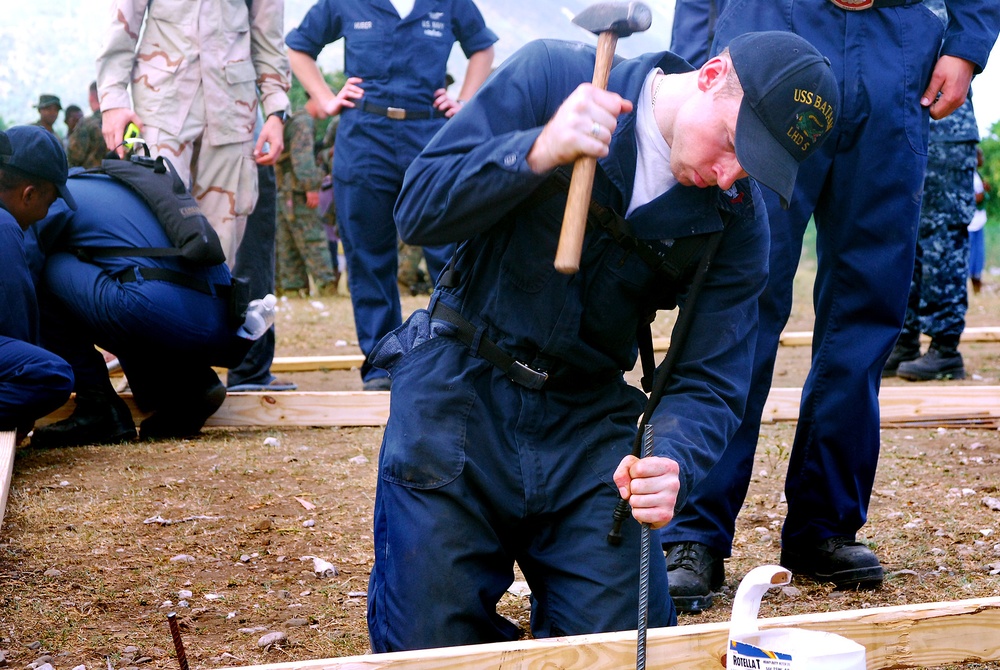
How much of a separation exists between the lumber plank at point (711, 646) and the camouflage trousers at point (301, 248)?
10915mm

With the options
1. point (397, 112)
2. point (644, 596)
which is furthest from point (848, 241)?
point (397, 112)

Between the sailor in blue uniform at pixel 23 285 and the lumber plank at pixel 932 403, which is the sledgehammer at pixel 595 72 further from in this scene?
the lumber plank at pixel 932 403

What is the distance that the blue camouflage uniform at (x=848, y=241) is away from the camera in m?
3.08

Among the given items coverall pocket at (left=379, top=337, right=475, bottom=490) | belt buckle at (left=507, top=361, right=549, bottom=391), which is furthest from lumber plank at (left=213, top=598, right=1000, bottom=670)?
belt buckle at (left=507, top=361, right=549, bottom=391)

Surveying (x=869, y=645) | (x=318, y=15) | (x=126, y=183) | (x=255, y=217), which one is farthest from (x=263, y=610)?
(x=318, y=15)

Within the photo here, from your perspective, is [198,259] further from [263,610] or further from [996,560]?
[996,560]

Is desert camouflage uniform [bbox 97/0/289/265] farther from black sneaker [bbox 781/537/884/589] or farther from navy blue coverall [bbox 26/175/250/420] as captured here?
black sneaker [bbox 781/537/884/589]

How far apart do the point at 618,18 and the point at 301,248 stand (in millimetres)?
11180

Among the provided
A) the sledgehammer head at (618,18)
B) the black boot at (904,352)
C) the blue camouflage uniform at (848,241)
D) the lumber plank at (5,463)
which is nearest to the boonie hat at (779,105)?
the sledgehammer head at (618,18)

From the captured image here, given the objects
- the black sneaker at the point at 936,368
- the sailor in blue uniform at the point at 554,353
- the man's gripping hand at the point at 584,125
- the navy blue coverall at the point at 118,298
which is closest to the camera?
the man's gripping hand at the point at 584,125

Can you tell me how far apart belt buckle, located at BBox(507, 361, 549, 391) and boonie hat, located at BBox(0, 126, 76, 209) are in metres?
2.87

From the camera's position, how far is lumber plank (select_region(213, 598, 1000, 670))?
1980 millimetres

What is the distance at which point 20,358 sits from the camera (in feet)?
14.0

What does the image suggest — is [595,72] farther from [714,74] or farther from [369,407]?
[369,407]
